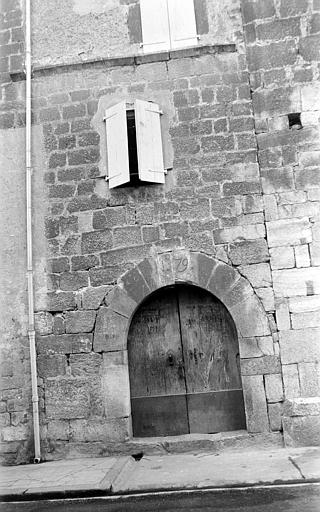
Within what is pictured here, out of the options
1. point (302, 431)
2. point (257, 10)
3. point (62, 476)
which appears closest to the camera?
point (62, 476)

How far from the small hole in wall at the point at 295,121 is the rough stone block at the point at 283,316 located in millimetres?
1981

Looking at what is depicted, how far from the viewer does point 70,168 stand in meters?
6.51

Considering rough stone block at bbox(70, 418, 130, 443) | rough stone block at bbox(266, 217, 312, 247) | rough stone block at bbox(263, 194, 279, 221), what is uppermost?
rough stone block at bbox(263, 194, 279, 221)

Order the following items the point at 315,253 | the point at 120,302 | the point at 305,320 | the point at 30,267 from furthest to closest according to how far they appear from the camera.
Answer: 1. the point at 30,267
2. the point at 120,302
3. the point at 315,253
4. the point at 305,320

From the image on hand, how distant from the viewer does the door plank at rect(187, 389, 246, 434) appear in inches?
235

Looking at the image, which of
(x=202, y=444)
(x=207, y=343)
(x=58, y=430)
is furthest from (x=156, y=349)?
(x=58, y=430)

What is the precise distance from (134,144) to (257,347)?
8.94 feet

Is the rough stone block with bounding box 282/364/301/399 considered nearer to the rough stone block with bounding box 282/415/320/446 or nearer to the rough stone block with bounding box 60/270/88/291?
the rough stone block with bounding box 282/415/320/446

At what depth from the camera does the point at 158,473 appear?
194 inches

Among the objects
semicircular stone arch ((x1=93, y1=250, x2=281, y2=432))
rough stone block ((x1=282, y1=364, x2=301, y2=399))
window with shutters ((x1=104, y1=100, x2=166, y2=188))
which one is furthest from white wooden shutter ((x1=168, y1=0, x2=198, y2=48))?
rough stone block ((x1=282, y1=364, x2=301, y2=399))

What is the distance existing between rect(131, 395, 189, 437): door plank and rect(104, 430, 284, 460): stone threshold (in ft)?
0.70

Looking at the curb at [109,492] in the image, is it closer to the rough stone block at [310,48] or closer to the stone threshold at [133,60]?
the rough stone block at [310,48]

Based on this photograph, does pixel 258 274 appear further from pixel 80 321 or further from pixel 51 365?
pixel 51 365

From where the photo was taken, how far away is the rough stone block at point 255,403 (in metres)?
5.67
